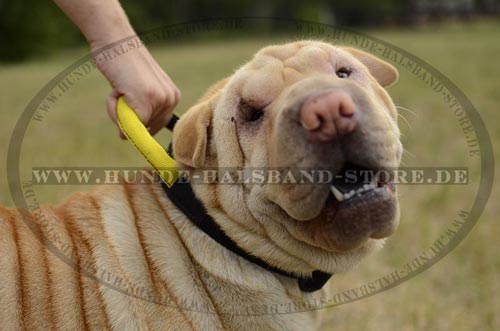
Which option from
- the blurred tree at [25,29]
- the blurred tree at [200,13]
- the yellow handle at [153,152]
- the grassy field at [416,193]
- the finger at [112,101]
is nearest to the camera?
the yellow handle at [153,152]

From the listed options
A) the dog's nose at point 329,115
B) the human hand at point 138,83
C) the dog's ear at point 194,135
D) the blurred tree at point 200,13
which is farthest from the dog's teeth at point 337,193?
the blurred tree at point 200,13

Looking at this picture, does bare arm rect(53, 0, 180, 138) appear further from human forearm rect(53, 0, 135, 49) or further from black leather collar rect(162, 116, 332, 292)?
black leather collar rect(162, 116, 332, 292)

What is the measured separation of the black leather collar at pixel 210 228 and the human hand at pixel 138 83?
517mm

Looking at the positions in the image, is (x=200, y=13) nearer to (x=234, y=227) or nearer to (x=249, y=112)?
(x=249, y=112)

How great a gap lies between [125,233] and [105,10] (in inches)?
49.0

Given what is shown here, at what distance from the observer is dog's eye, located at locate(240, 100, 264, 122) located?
8.29 feet

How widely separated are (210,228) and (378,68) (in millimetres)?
1195

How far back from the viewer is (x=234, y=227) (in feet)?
8.32

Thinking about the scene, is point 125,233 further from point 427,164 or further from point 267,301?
point 427,164

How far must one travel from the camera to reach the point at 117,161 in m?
7.60

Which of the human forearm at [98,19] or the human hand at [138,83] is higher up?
the human forearm at [98,19]

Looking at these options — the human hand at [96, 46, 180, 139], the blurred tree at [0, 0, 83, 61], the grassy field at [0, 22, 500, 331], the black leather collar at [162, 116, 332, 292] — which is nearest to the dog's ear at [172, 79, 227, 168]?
the black leather collar at [162, 116, 332, 292]

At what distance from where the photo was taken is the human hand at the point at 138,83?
2.97 metres

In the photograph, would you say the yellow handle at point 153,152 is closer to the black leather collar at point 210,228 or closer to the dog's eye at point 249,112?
the black leather collar at point 210,228
